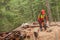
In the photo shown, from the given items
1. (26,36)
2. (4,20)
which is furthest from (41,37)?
(4,20)

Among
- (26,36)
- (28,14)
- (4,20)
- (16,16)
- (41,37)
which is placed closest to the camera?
(41,37)

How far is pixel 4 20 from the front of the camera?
3084 cm

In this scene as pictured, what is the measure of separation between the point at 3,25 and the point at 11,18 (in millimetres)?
1821

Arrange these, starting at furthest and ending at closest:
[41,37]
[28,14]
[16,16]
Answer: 1. [28,14]
2. [16,16]
3. [41,37]

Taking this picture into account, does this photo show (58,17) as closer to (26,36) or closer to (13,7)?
(13,7)

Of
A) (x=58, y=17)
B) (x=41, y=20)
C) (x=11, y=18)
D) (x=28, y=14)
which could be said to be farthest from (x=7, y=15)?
(x=41, y=20)

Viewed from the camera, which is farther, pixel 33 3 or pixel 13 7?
pixel 13 7

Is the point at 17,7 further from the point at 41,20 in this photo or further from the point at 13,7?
the point at 41,20

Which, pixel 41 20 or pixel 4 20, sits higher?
pixel 41 20

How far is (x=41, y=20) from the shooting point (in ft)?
46.6

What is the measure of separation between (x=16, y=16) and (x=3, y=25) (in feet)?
11.8

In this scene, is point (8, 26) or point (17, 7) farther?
point (17, 7)

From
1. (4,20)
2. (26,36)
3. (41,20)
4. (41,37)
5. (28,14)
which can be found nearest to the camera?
(41,37)

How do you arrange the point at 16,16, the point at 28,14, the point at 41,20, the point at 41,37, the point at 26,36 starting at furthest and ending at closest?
the point at 28,14 → the point at 16,16 → the point at 41,20 → the point at 26,36 → the point at 41,37
